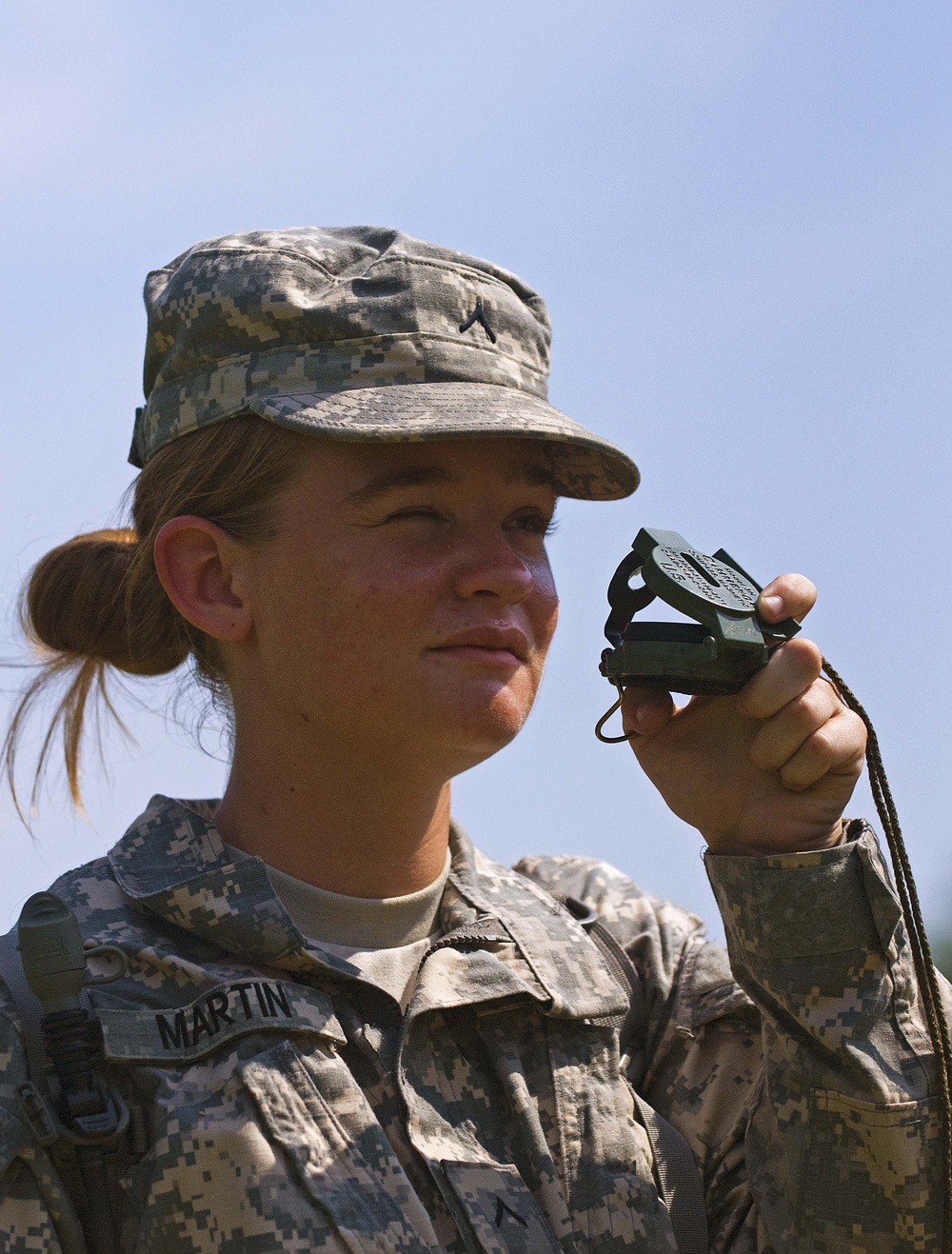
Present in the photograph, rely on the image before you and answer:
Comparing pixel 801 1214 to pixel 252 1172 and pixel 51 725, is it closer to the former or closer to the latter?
pixel 252 1172

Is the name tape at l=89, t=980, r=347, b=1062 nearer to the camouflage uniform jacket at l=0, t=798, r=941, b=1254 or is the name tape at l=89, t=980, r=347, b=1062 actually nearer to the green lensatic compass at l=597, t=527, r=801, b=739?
the camouflage uniform jacket at l=0, t=798, r=941, b=1254

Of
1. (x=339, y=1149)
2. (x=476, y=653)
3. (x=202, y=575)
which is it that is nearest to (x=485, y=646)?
(x=476, y=653)

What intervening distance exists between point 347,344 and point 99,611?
104 centimetres

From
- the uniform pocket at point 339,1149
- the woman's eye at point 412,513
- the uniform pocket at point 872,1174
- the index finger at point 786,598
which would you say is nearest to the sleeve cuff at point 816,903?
the uniform pocket at point 872,1174

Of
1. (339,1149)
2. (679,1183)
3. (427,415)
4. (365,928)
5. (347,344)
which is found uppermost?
(347,344)

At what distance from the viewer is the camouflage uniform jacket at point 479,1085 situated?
287 centimetres

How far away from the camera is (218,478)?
11.6 ft

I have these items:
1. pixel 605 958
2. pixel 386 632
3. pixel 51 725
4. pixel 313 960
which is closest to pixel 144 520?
pixel 51 725

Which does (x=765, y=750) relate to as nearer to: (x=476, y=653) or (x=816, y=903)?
(x=816, y=903)

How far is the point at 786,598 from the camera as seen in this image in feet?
10.5

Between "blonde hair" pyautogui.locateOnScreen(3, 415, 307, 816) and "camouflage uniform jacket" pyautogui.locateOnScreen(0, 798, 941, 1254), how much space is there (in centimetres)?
53

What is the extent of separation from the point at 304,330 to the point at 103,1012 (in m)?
1.53

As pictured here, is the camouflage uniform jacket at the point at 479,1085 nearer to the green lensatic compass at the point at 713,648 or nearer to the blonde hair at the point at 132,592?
the green lensatic compass at the point at 713,648

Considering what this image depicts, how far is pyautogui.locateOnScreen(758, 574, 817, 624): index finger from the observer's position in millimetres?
3162
